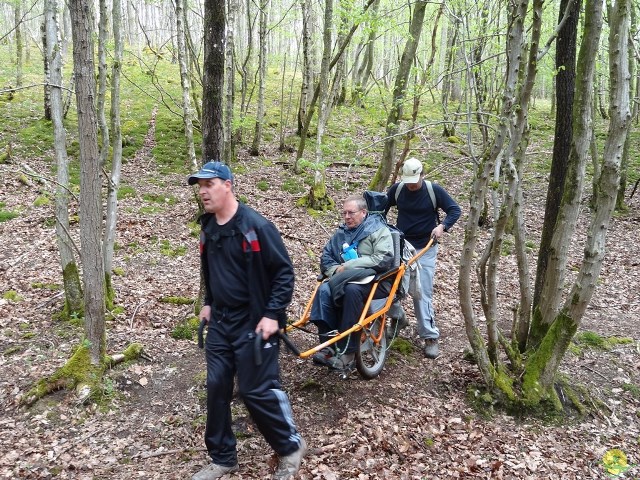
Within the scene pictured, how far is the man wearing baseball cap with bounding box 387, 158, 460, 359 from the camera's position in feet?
20.1

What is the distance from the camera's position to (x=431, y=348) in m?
6.12

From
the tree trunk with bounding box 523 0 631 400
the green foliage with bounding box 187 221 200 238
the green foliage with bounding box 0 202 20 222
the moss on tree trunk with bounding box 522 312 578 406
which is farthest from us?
the green foliage with bounding box 187 221 200 238

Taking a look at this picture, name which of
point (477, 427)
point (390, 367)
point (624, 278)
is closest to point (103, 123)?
point (390, 367)

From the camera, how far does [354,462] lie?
161 inches

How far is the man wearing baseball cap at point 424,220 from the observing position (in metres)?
6.13

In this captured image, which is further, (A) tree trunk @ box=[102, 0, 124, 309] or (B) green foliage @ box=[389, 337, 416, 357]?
(A) tree trunk @ box=[102, 0, 124, 309]

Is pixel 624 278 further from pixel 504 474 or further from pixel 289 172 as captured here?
pixel 289 172

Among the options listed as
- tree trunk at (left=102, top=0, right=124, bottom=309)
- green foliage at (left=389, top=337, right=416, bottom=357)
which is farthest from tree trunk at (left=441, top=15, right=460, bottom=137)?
tree trunk at (left=102, top=0, right=124, bottom=309)

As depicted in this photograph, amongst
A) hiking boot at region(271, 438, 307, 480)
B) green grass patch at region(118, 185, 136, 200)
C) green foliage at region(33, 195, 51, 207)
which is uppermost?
green grass patch at region(118, 185, 136, 200)

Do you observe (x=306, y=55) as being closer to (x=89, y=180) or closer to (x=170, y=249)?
(x=170, y=249)

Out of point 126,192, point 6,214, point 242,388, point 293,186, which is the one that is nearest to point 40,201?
point 6,214

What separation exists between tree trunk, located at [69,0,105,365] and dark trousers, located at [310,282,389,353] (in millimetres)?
2290

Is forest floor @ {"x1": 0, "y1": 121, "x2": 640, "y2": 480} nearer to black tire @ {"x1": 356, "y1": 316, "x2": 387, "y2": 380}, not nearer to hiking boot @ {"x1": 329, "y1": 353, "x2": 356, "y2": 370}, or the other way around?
black tire @ {"x1": 356, "y1": 316, "x2": 387, "y2": 380}

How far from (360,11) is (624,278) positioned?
8164 millimetres
